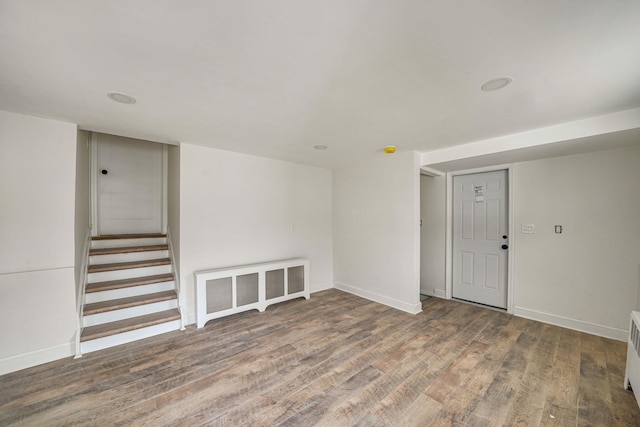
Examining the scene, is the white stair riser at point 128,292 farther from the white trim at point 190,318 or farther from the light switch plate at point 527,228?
the light switch plate at point 527,228

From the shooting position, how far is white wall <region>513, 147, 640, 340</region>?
2.76 meters

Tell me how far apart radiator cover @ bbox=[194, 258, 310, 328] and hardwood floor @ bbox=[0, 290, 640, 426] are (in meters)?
0.30

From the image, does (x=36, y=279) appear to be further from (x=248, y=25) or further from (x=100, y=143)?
(x=248, y=25)

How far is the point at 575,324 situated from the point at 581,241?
3.28ft

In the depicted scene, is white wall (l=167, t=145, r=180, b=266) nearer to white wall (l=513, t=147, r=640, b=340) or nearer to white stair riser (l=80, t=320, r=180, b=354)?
white stair riser (l=80, t=320, r=180, b=354)

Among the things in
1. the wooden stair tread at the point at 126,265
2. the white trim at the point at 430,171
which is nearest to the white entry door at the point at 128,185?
the wooden stair tread at the point at 126,265

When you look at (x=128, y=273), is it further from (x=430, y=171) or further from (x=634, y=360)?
(x=634, y=360)

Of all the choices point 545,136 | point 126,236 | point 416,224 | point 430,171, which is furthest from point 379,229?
point 126,236

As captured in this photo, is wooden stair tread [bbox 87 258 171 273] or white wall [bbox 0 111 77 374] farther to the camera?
wooden stair tread [bbox 87 258 171 273]

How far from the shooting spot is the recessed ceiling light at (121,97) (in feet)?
6.38

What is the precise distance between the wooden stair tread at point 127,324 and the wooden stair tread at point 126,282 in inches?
15.4

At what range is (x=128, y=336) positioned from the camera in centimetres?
278

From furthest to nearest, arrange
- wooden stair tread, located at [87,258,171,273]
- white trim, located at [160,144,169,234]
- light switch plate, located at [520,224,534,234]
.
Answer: white trim, located at [160,144,169,234] → light switch plate, located at [520,224,534,234] → wooden stair tread, located at [87,258,171,273]

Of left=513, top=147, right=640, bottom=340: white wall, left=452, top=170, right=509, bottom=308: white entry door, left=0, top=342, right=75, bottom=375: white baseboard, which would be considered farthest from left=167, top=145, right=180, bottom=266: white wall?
left=513, top=147, right=640, bottom=340: white wall
